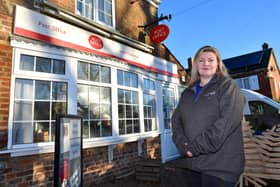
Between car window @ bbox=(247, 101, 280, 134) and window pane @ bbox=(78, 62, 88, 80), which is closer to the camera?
window pane @ bbox=(78, 62, 88, 80)

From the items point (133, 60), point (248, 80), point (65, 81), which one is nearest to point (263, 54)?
point (248, 80)

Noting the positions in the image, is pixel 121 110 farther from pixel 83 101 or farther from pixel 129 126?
pixel 83 101

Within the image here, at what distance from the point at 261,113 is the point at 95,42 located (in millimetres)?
6252

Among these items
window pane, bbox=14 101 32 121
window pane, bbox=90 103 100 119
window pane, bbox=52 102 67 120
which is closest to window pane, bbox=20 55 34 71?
window pane, bbox=14 101 32 121

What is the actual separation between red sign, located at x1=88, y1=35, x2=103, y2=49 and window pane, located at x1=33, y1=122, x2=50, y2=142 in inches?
76.4

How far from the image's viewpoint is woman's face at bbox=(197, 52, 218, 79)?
157 centimetres

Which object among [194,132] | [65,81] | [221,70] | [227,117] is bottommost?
[194,132]

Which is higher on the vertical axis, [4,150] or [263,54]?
[263,54]

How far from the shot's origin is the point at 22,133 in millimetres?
3217

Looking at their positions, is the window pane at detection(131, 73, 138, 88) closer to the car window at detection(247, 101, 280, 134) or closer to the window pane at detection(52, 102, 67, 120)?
the window pane at detection(52, 102, 67, 120)

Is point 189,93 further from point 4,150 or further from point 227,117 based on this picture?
point 4,150

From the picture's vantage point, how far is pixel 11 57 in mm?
3244

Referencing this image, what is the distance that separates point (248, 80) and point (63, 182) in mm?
20615

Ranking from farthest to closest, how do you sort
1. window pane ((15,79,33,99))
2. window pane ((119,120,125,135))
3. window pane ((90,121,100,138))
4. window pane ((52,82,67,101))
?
window pane ((119,120,125,135)), window pane ((90,121,100,138)), window pane ((52,82,67,101)), window pane ((15,79,33,99))
